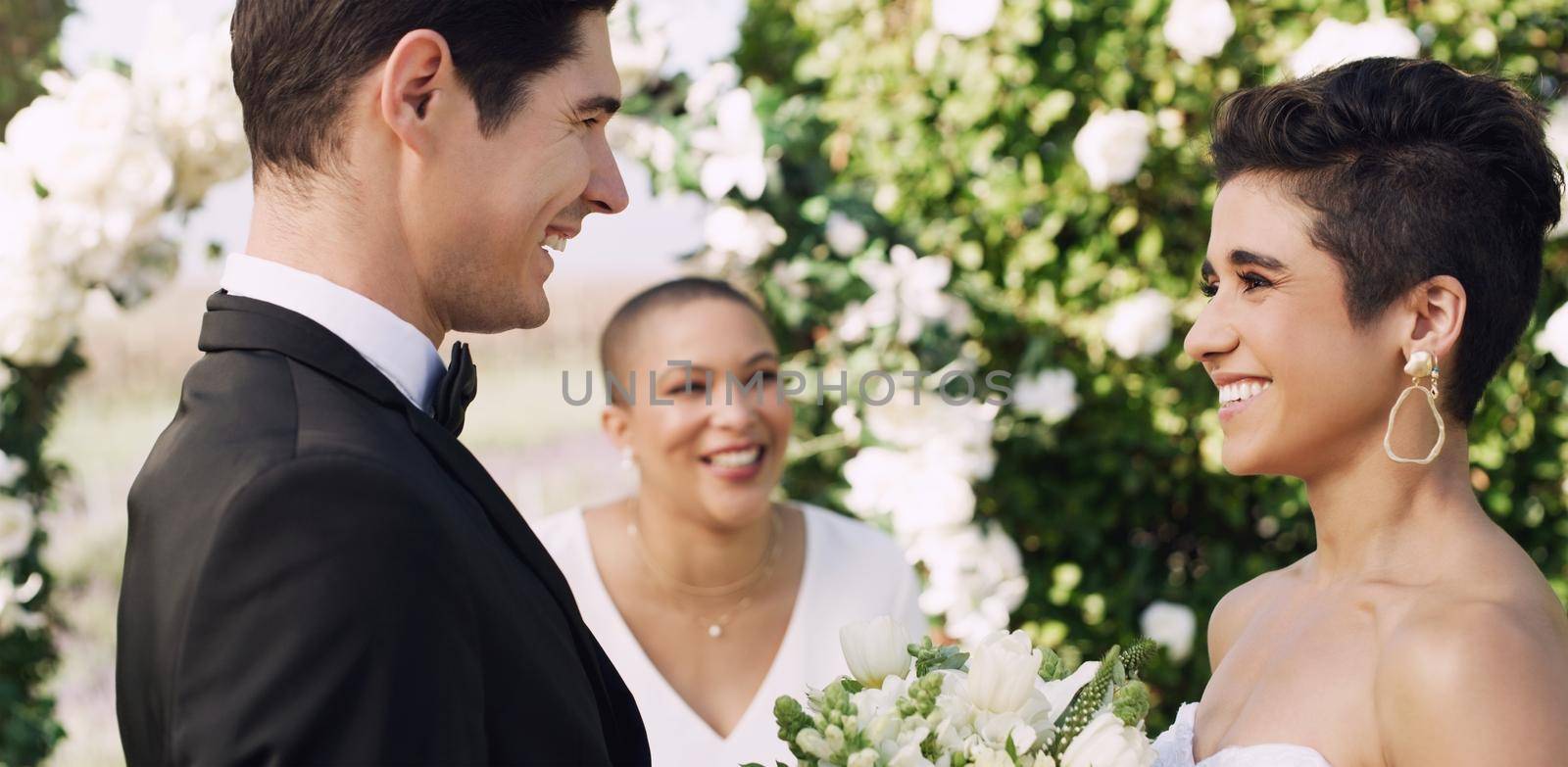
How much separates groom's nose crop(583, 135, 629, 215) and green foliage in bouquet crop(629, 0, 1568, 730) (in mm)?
2064

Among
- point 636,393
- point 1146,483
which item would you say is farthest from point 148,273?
point 1146,483

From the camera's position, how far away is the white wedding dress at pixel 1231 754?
73.6 inches

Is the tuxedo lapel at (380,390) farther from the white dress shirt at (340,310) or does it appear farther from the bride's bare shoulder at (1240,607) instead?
the bride's bare shoulder at (1240,607)

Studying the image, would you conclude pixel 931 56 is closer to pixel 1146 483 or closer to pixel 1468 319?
pixel 1146 483

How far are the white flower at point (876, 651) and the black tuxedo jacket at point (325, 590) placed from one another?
46 centimetres

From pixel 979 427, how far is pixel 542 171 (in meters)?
2.34

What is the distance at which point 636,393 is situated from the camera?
3.84m

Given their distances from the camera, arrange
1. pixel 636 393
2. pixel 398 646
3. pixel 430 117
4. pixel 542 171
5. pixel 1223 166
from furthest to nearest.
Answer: pixel 636 393, pixel 1223 166, pixel 542 171, pixel 430 117, pixel 398 646

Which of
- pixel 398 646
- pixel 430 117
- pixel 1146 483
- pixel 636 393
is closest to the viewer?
pixel 398 646

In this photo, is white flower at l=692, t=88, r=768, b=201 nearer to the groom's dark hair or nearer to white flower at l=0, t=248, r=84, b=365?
white flower at l=0, t=248, r=84, b=365

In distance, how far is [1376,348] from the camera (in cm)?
194

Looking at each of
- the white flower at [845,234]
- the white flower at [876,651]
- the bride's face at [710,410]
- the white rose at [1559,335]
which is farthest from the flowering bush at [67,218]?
the white rose at [1559,335]

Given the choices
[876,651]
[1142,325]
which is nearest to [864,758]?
[876,651]

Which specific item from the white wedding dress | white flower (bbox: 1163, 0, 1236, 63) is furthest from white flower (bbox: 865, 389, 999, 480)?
the white wedding dress
